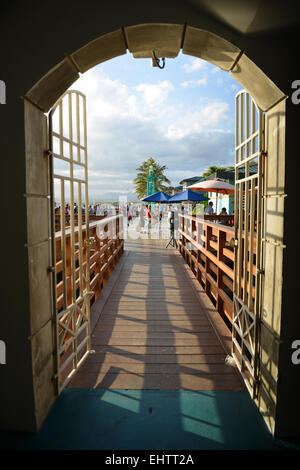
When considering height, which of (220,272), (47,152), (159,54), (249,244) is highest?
(159,54)

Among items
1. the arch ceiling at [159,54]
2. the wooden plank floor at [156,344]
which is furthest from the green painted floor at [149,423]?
the arch ceiling at [159,54]

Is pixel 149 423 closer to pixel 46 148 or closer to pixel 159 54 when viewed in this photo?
pixel 46 148

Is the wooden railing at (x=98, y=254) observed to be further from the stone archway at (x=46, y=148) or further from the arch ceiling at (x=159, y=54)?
the arch ceiling at (x=159, y=54)

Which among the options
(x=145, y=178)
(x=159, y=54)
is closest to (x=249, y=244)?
(x=159, y=54)

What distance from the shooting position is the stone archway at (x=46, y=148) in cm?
189

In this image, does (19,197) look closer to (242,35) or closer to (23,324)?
(23,324)

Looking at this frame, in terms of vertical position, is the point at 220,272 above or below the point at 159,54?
below

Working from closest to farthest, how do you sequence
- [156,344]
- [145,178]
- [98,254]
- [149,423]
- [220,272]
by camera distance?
[149,423] < [156,344] < [220,272] < [98,254] < [145,178]

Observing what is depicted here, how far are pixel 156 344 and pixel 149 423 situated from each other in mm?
1169

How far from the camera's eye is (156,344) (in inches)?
125

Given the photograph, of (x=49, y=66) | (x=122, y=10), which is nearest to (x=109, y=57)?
(x=122, y=10)

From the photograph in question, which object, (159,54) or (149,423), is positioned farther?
(159,54)

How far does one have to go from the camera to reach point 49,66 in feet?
6.14
